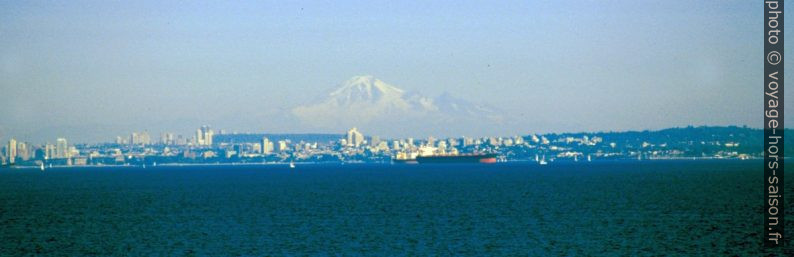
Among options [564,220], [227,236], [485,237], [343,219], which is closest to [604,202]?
[564,220]

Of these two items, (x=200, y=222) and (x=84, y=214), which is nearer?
(x=200, y=222)

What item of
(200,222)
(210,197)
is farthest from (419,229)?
(210,197)

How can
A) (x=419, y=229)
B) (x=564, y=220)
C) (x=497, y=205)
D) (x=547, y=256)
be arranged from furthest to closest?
(x=497, y=205), (x=564, y=220), (x=419, y=229), (x=547, y=256)

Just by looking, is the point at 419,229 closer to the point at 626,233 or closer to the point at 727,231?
the point at 626,233

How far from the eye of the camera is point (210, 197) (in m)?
113

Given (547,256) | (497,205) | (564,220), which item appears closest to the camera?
(547,256)

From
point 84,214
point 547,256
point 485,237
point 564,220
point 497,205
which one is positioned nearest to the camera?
point 547,256

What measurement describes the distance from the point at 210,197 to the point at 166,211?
25457 mm

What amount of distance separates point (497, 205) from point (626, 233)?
28.9 m

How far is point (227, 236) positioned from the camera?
6253 cm

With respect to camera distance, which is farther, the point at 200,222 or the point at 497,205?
the point at 497,205

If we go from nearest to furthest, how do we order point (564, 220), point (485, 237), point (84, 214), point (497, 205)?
point (485, 237)
point (564, 220)
point (84, 214)
point (497, 205)

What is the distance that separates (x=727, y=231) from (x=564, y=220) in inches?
514

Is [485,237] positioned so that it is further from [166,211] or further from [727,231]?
[166,211]
